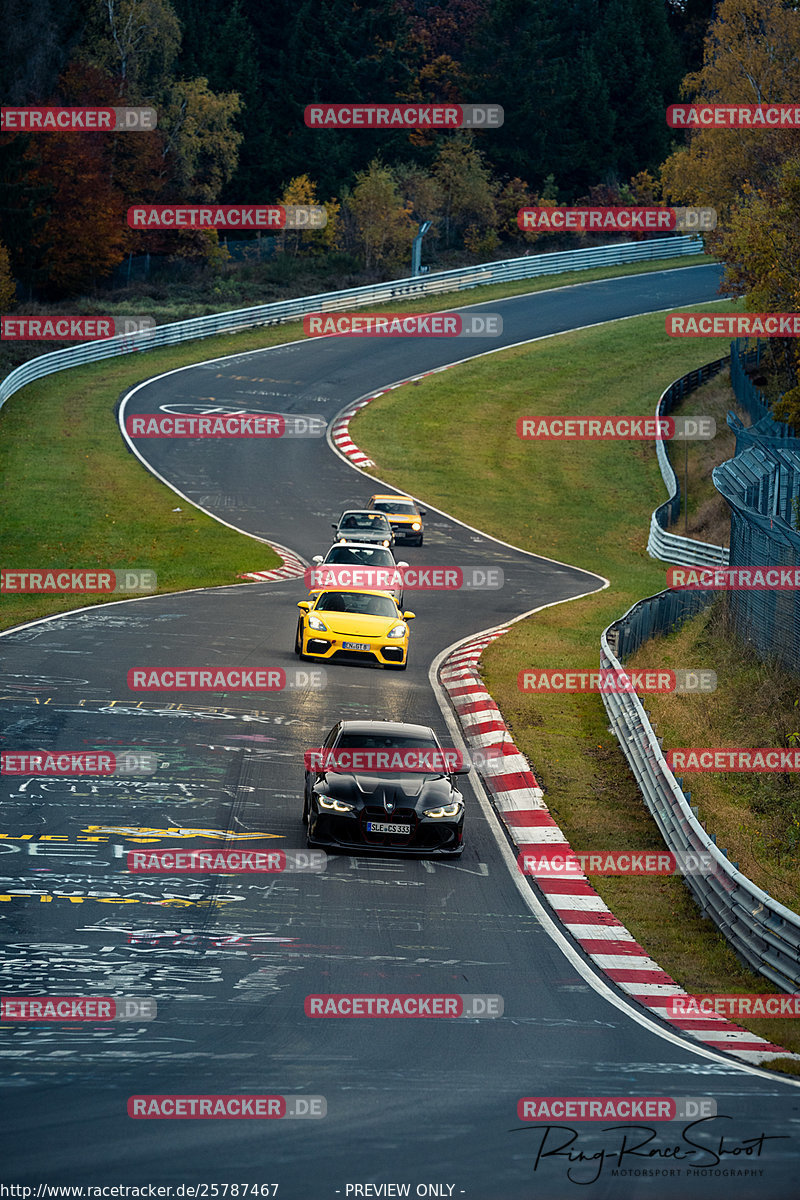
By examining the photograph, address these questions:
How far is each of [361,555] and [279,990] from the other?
18.1 metres

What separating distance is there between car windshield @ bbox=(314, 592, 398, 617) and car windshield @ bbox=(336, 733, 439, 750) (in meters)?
9.08

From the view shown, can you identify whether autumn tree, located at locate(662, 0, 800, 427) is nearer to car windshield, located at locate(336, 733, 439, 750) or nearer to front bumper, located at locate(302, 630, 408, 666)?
front bumper, located at locate(302, 630, 408, 666)

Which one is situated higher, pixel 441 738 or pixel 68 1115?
pixel 68 1115

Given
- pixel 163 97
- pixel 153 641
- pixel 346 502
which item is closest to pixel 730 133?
pixel 346 502

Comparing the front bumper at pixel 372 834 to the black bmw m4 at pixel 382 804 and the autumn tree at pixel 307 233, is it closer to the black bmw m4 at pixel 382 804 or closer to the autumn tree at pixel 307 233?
the black bmw m4 at pixel 382 804

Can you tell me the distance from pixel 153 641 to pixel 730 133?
106 feet

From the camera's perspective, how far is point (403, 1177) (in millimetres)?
7188

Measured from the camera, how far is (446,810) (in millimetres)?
14102

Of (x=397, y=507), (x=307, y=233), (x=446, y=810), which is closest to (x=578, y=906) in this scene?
(x=446, y=810)

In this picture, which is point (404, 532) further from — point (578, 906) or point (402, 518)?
point (578, 906)

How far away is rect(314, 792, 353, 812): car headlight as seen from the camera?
13.9 metres

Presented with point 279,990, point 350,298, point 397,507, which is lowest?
point 397,507

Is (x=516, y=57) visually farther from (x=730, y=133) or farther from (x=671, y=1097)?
(x=671, y=1097)

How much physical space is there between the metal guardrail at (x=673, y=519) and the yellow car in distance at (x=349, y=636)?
13.8 meters
